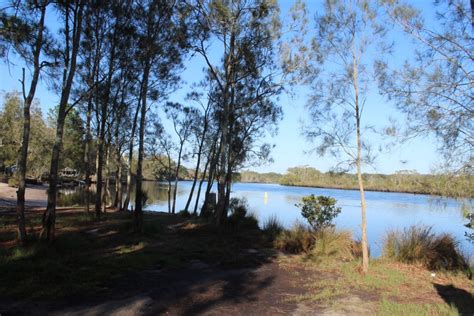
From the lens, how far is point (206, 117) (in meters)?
21.6

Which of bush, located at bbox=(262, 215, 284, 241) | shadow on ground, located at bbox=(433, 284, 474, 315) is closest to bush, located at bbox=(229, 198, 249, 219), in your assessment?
bush, located at bbox=(262, 215, 284, 241)

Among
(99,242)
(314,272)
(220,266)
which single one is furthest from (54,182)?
(314,272)

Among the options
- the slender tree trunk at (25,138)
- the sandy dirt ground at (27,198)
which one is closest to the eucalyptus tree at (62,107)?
the slender tree trunk at (25,138)

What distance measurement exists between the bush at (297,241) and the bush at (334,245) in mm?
295

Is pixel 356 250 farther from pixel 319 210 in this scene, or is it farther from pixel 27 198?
pixel 27 198

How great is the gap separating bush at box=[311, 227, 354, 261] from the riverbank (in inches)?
22.2

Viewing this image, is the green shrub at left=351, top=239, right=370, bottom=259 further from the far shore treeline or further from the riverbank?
the far shore treeline

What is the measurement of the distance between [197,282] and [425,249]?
19.7 ft

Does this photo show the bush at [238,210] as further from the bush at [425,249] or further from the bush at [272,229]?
the bush at [425,249]

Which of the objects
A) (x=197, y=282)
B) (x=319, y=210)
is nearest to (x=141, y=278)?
(x=197, y=282)

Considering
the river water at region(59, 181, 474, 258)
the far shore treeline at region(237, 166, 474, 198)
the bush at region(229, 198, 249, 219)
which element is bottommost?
the river water at region(59, 181, 474, 258)

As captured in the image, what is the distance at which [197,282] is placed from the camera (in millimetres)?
6566

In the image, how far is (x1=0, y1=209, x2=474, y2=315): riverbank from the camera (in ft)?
16.9

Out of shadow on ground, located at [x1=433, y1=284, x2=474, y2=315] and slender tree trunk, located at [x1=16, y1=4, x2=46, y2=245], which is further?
slender tree trunk, located at [x1=16, y1=4, x2=46, y2=245]
